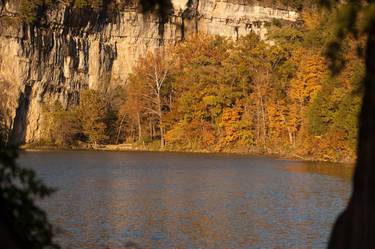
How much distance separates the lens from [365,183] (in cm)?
572

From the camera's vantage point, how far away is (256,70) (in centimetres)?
5456

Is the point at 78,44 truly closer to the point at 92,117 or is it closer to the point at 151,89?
the point at 92,117

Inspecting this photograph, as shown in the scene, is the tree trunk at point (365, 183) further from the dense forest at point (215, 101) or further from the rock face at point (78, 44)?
the rock face at point (78, 44)

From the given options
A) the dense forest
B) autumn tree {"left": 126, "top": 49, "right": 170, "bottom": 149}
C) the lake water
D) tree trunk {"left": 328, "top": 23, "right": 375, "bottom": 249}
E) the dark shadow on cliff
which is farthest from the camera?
autumn tree {"left": 126, "top": 49, "right": 170, "bottom": 149}

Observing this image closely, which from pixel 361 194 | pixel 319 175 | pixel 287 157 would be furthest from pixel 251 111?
pixel 361 194

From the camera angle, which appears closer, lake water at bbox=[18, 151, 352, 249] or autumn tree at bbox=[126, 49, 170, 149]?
lake water at bbox=[18, 151, 352, 249]

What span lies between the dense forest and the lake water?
15.8 metres

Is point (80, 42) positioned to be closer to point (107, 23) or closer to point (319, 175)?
point (107, 23)

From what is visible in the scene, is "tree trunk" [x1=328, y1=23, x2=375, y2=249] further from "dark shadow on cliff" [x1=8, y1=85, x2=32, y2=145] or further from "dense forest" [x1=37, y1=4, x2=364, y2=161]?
"dark shadow on cliff" [x1=8, y1=85, x2=32, y2=145]

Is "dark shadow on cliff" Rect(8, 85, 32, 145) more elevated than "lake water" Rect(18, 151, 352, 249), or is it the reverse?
"dark shadow on cliff" Rect(8, 85, 32, 145)

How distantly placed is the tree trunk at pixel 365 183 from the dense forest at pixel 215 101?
3790cm

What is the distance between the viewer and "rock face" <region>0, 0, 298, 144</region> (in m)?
57.5

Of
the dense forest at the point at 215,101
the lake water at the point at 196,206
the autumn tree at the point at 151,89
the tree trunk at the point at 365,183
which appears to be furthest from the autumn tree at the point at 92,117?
the tree trunk at the point at 365,183

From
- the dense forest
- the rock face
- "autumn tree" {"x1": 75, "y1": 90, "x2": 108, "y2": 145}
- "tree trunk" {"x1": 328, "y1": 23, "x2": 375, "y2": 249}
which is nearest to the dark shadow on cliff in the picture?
the rock face
